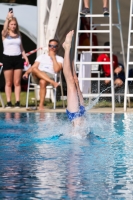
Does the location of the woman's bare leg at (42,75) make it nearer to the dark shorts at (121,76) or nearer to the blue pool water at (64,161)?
the dark shorts at (121,76)

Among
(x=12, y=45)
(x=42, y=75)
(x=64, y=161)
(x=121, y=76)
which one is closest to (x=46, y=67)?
(x=42, y=75)

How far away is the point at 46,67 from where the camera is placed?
13.7m

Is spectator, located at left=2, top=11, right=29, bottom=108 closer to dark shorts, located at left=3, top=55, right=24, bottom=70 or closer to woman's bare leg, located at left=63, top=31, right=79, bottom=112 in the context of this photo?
dark shorts, located at left=3, top=55, right=24, bottom=70

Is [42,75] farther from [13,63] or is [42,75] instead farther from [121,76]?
[121,76]

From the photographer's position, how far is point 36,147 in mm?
7852

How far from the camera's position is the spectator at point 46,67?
13422mm

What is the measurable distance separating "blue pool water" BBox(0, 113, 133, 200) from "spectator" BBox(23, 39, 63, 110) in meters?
2.58

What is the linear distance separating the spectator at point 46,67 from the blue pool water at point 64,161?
8.47 ft

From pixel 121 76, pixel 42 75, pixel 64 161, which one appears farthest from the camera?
pixel 121 76

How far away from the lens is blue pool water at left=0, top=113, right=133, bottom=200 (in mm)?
5211

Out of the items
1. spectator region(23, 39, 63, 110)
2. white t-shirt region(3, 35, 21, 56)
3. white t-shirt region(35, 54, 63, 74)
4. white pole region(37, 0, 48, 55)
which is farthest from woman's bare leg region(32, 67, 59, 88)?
white pole region(37, 0, 48, 55)

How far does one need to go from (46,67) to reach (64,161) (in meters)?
7.10

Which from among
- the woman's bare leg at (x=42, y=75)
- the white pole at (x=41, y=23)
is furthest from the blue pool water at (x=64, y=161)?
the white pole at (x=41, y=23)

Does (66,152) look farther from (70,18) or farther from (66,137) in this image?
(70,18)
